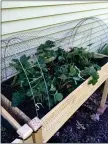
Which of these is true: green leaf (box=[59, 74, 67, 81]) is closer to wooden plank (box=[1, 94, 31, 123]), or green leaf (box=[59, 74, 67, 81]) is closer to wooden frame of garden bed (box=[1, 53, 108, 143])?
wooden frame of garden bed (box=[1, 53, 108, 143])

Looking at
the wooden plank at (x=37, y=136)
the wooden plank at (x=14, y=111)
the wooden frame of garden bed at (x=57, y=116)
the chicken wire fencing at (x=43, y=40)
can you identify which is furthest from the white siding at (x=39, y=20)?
the wooden plank at (x=37, y=136)

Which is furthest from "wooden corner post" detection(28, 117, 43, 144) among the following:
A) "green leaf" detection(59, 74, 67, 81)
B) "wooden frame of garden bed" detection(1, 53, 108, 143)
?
"green leaf" detection(59, 74, 67, 81)

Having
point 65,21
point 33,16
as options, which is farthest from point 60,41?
point 33,16

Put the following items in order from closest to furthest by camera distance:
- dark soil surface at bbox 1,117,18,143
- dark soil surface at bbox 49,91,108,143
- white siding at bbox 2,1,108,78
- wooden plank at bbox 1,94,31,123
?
1. wooden plank at bbox 1,94,31,123
2. dark soil surface at bbox 1,117,18,143
3. white siding at bbox 2,1,108,78
4. dark soil surface at bbox 49,91,108,143

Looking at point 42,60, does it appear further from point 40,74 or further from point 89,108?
point 89,108

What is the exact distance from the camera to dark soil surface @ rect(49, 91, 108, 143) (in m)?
2.21

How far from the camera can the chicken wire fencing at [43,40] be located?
6.03ft

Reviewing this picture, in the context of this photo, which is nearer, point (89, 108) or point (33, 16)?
point (33, 16)

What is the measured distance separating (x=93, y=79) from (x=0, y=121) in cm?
97

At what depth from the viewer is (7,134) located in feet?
5.21

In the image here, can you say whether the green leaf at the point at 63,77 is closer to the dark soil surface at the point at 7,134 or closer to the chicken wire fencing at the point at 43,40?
the chicken wire fencing at the point at 43,40

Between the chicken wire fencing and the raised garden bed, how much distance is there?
0.07m

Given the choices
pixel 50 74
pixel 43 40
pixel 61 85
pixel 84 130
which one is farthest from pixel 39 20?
pixel 84 130

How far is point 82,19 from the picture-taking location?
2643 millimetres
